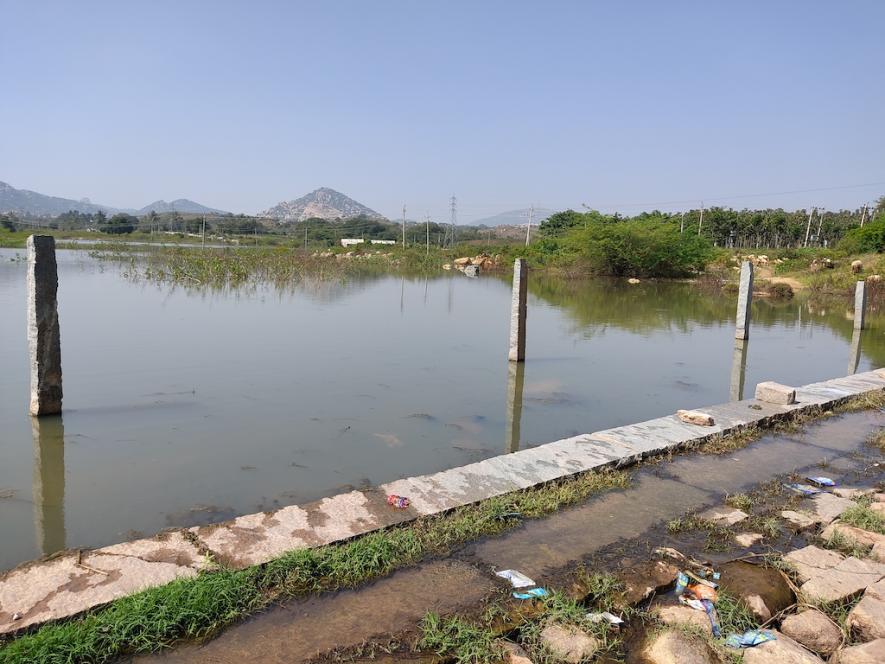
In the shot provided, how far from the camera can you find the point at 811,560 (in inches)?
124

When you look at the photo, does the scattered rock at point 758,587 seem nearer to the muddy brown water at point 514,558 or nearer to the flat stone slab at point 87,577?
the muddy brown water at point 514,558

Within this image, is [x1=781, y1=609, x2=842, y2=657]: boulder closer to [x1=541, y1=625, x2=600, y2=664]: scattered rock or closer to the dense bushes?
[x1=541, y1=625, x2=600, y2=664]: scattered rock

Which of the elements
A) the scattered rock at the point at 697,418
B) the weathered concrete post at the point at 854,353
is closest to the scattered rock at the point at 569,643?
the scattered rock at the point at 697,418

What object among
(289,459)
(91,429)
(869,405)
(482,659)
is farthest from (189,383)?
(869,405)

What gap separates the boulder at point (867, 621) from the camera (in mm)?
2550

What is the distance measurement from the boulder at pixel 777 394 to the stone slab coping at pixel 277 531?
65.4 inches

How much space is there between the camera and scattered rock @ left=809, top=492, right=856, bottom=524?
3758 mm

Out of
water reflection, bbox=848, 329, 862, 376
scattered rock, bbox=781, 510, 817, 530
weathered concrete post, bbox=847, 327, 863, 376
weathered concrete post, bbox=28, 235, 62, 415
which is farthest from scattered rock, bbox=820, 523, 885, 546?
water reflection, bbox=848, 329, 862, 376

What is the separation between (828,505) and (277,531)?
3.44m

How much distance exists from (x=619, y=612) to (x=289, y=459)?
3.09 metres

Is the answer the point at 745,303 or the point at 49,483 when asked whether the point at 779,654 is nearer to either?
the point at 49,483

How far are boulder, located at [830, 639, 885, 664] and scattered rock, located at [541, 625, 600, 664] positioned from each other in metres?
0.95

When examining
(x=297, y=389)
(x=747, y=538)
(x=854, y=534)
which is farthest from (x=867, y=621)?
(x=297, y=389)

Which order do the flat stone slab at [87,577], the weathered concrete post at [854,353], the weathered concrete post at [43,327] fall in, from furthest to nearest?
the weathered concrete post at [854,353] → the weathered concrete post at [43,327] → the flat stone slab at [87,577]
